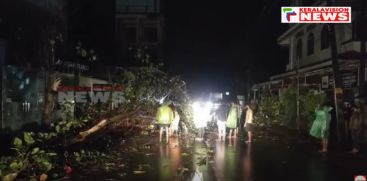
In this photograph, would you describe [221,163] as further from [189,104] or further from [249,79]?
[249,79]

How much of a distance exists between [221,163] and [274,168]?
5.08 ft

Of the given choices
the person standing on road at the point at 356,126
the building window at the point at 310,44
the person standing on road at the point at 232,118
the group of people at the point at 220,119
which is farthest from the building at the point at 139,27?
the person standing on road at the point at 356,126

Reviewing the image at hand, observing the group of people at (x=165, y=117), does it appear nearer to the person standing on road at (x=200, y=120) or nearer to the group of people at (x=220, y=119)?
the group of people at (x=220, y=119)

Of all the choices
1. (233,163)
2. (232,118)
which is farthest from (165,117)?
(233,163)

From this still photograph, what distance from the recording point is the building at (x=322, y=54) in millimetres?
20812

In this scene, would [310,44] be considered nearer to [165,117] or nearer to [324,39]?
[324,39]

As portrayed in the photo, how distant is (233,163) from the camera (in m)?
13.2

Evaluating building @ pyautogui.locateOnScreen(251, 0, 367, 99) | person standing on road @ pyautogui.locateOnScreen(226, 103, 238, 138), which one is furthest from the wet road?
building @ pyautogui.locateOnScreen(251, 0, 367, 99)

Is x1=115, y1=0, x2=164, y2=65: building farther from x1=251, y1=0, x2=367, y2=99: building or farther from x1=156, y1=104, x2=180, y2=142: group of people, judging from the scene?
x1=156, y1=104, x2=180, y2=142: group of people

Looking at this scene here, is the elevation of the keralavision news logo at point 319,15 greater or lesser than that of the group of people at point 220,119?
greater

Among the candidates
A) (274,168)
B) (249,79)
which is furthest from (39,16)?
(249,79)

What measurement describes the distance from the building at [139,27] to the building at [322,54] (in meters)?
11.6

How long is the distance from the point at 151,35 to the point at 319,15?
1154 inches

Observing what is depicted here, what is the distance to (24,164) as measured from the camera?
9570 millimetres
